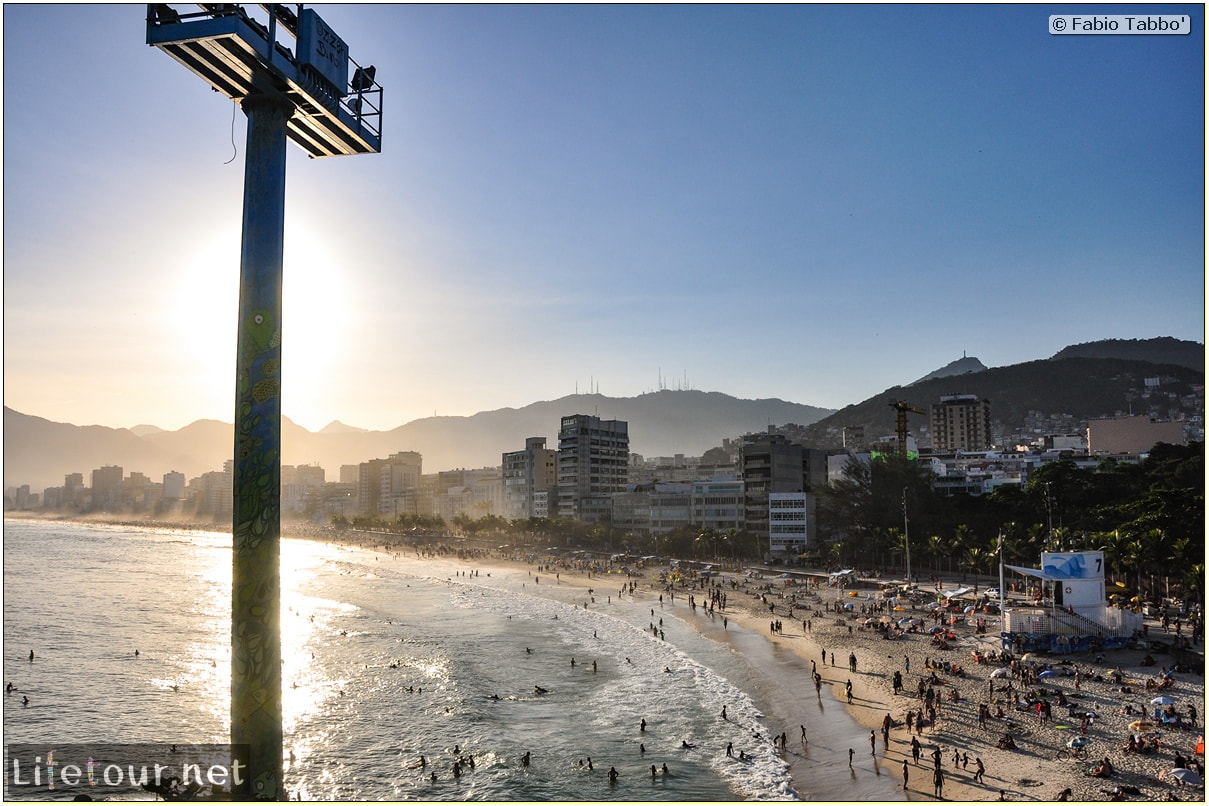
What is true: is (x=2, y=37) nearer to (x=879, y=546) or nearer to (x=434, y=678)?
(x=434, y=678)

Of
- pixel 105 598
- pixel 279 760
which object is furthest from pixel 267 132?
pixel 105 598

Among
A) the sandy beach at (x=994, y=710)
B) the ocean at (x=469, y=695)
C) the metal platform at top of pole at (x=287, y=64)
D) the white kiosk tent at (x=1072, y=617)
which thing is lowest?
the ocean at (x=469, y=695)

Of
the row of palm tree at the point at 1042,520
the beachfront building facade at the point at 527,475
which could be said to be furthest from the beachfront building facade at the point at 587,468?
the row of palm tree at the point at 1042,520

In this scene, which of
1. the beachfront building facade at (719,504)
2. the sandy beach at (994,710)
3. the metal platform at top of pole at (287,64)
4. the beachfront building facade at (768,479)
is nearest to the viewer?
the metal platform at top of pole at (287,64)

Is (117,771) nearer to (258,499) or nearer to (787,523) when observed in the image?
(258,499)

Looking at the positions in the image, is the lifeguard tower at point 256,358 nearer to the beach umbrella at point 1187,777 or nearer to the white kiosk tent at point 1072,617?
the beach umbrella at point 1187,777

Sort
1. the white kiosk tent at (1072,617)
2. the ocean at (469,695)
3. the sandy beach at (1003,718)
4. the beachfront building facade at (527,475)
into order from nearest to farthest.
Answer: the sandy beach at (1003,718), the ocean at (469,695), the white kiosk tent at (1072,617), the beachfront building facade at (527,475)

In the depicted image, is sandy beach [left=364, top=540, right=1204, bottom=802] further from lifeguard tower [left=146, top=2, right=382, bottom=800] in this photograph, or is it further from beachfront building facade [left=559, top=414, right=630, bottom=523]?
beachfront building facade [left=559, top=414, right=630, bottom=523]
